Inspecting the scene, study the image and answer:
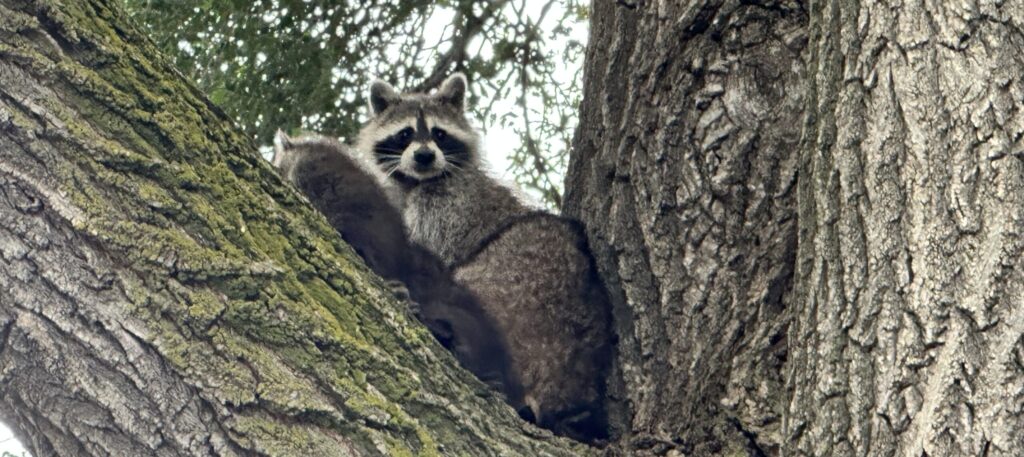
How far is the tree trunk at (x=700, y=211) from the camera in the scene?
3041 mm

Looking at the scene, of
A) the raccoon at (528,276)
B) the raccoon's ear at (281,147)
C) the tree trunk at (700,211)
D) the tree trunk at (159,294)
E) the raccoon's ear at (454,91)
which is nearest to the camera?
the tree trunk at (159,294)

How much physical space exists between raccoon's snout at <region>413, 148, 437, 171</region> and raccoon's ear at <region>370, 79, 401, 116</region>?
46 centimetres

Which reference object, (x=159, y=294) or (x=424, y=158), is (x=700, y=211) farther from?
(x=424, y=158)

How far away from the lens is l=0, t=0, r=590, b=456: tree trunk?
2346 mm

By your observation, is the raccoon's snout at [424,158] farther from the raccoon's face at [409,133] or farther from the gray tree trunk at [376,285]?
the gray tree trunk at [376,285]

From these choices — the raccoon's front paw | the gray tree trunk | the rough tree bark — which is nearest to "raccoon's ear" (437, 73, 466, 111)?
the raccoon's front paw

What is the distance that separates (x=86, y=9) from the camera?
8.87ft

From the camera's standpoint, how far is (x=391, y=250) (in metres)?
4.46

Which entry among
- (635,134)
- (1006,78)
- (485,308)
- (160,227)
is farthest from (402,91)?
(1006,78)

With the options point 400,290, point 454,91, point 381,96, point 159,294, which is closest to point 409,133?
point 381,96

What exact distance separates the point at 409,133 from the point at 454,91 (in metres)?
0.47

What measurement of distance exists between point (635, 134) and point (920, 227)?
125cm

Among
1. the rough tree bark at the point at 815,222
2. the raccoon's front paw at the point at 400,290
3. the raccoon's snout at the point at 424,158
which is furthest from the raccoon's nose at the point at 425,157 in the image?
the rough tree bark at the point at 815,222

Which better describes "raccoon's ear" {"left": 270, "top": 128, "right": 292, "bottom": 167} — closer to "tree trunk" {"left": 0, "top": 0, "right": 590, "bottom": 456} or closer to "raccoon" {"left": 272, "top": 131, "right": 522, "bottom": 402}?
"raccoon" {"left": 272, "top": 131, "right": 522, "bottom": 402}
